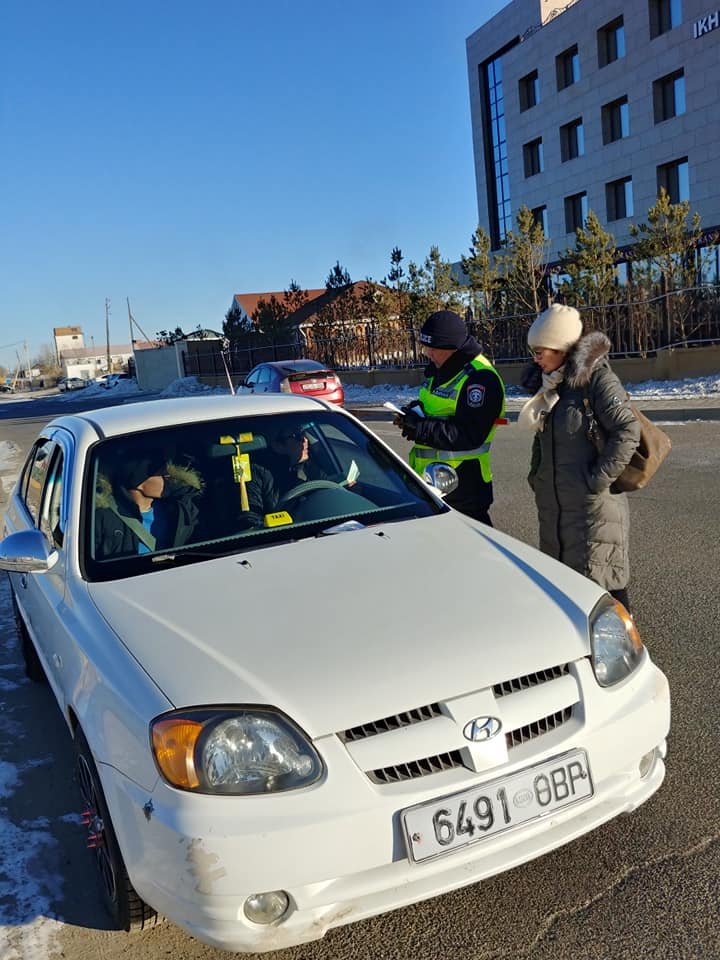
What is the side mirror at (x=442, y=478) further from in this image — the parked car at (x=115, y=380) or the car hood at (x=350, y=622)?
the parked car at (x=115, y=380)

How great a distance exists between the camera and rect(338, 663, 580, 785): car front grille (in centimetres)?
215

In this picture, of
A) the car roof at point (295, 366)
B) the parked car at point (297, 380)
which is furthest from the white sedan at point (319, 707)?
the car roof at point (295, 366)

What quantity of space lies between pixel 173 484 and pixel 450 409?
1.53 meters

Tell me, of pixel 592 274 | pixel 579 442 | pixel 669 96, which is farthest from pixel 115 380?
pixel 579 442

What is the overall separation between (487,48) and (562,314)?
1639 inches

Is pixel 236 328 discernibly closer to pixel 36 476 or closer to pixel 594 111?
pixel 594 111

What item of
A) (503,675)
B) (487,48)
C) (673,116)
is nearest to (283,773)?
(503,675)

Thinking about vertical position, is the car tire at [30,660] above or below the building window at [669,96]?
below

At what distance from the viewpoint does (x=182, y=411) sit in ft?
12.5

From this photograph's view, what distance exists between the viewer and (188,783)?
6.93 feet

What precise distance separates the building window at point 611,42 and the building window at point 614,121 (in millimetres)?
1546

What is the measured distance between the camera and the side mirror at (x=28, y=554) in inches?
127

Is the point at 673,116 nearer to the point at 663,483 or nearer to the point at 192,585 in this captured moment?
the point at 663,483

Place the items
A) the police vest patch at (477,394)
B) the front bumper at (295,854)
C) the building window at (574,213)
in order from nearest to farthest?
the front bumper at (295,854)
the police vest patch at (477,394)
the building window at (574,213)
